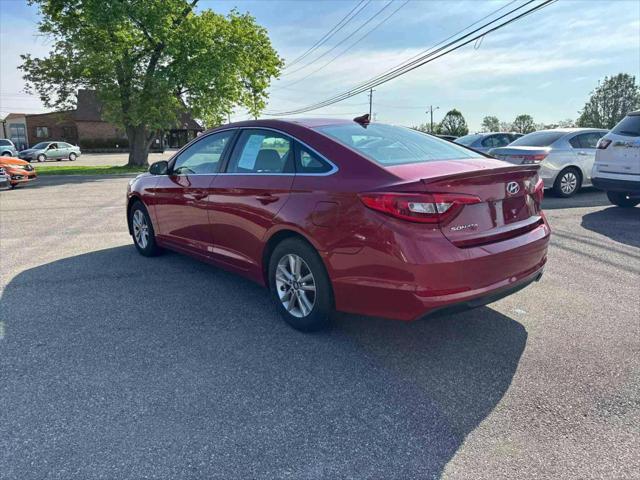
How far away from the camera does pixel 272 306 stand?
421cm

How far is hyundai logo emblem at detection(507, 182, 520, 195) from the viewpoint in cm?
319

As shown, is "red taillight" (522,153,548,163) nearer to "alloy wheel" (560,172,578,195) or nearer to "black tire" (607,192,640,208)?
"alloy wheel" (560,172,578,195)

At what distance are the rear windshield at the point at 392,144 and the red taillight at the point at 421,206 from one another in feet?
1.43

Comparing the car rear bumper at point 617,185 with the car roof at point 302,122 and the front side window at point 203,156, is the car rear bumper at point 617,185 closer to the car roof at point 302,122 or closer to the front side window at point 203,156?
the car roof at point 302,122

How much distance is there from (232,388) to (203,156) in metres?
2.70

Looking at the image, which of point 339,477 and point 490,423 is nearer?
point 339,477

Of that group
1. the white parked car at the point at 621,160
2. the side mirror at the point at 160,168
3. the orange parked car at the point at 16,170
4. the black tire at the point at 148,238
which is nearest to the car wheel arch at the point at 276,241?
the side mirror at the point at 160,168

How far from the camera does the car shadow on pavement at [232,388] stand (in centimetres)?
225

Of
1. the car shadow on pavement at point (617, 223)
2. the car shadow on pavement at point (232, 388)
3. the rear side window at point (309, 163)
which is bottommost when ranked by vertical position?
the car shadow on pavement at point (232, 388)

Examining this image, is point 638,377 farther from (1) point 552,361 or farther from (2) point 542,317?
(2) point 542,317

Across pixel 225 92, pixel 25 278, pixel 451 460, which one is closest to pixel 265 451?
pixel 451 460

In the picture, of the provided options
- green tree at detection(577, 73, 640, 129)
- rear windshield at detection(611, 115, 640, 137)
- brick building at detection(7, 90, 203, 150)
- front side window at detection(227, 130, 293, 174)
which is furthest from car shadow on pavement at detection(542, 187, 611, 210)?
green tree at detection(577, 73, 640, 129)

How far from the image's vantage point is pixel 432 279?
282cm

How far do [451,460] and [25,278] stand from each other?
4.83m
